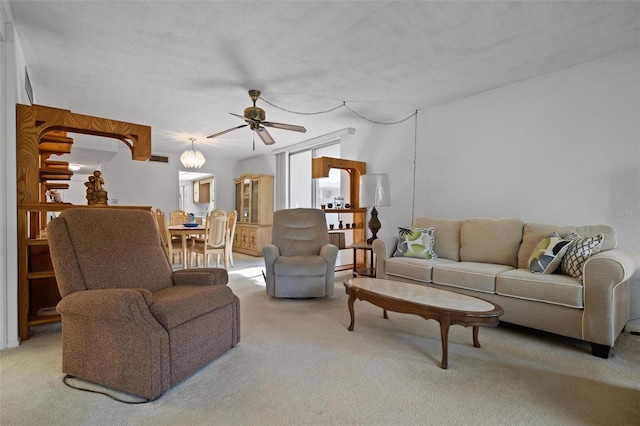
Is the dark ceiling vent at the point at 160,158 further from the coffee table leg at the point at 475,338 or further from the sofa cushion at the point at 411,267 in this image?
the coffee table leg at the point at 475,338

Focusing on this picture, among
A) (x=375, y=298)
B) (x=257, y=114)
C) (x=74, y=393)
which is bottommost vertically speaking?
(x=74, y=393)

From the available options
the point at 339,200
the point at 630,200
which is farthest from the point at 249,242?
the point at 630,200

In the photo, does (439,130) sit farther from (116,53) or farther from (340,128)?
(116,53)

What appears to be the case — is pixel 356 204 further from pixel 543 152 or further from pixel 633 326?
pixel 633 326

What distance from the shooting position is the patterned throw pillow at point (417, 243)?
11.7 feet

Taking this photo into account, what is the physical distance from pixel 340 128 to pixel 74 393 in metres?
4.81

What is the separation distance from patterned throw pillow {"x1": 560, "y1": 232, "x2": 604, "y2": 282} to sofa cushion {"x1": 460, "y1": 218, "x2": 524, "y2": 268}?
63 cm

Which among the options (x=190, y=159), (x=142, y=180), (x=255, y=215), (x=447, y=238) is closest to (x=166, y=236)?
(x=190, y=159)

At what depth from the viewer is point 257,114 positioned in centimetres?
364

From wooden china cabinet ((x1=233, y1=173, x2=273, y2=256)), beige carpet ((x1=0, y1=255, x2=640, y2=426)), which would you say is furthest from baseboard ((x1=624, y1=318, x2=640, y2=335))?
wooden china cabinet ((x1=233, y1=173, x2=273, y2=256))

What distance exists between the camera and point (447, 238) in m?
3.71

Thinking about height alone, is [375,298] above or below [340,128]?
below

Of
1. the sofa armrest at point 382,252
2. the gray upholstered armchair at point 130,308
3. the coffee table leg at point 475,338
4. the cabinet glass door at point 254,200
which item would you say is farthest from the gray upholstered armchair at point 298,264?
the cabinet glass door at point 254,200

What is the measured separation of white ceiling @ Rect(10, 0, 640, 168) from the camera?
2348 millimetres
